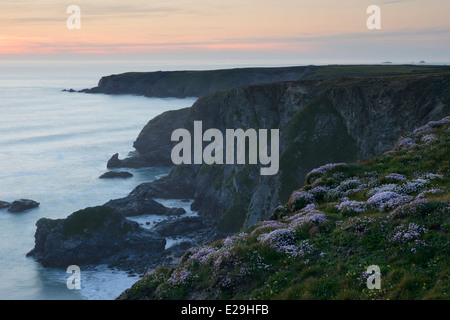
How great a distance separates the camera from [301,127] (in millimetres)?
77000

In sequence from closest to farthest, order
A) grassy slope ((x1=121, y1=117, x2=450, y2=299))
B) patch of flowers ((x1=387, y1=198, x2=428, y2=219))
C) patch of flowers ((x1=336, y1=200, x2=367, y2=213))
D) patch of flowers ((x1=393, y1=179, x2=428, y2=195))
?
grassy slope ((x1=121, y1=117, x2=450, y2=299)) → patch of flowers ((x1=387, y1=198, x2=428, y2=219)) → patch of flowers ((x1=336, y1=200, x2=367, y2=213)) → patch of flowers ((x1=393, y1=179, x2=428, y2=195))

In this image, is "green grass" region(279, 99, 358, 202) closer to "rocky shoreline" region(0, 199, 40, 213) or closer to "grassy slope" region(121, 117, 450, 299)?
"grassy slope" region(121, 117, 450, 299)

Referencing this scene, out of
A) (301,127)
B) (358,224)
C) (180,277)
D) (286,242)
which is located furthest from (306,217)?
(301,127)

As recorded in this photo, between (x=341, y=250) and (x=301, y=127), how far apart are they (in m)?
58.0

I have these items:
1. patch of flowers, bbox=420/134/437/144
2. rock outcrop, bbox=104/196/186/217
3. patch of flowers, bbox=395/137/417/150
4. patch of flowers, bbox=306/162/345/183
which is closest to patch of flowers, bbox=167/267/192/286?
patch of flowers, bbox=306/162/345/183

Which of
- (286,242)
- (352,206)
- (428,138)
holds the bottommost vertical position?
(286,242)

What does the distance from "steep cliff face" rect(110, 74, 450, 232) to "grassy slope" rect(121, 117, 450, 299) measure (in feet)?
117

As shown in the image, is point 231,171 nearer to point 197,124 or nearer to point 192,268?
point 197,124

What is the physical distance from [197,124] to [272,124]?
88.0 feet

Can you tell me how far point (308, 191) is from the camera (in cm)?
2994

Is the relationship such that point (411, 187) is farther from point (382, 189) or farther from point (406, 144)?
point (406, 144)

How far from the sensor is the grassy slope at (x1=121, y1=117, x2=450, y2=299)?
17.1 m

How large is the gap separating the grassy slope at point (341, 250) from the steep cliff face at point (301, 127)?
117 ft
